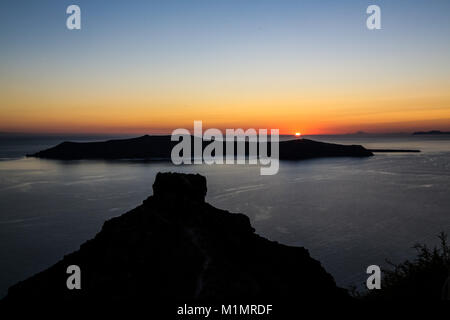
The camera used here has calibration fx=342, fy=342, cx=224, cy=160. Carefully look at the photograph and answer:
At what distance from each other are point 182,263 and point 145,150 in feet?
573

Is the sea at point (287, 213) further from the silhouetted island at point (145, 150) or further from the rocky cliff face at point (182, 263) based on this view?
the silhouetted island at point (145, 150)

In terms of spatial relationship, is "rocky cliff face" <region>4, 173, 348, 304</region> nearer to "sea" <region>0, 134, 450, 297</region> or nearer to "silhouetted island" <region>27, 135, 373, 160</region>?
"sea" <region>0, 134, 450, 297</region>

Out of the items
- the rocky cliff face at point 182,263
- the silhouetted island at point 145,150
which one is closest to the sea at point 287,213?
the rocky cliff face at point 182,263

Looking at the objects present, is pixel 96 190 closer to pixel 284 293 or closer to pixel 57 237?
pixel 57 237

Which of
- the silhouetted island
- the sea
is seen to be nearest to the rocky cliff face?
the sea

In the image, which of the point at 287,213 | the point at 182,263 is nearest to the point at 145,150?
the point at 287,213

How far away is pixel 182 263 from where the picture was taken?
31.2 ft

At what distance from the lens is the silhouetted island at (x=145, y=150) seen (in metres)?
169

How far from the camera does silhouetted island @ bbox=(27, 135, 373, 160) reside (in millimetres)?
168750

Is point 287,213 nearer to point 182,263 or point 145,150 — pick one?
point 182,263

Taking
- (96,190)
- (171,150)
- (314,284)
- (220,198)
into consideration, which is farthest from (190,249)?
(171,150)

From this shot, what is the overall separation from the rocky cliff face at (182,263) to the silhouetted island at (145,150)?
6195 inches

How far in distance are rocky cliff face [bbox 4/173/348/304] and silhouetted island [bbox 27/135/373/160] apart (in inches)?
6195

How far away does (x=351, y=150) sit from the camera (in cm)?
17988
